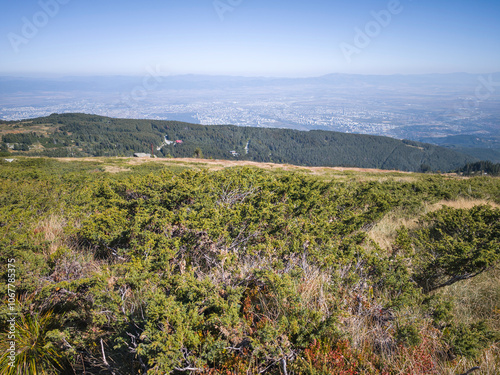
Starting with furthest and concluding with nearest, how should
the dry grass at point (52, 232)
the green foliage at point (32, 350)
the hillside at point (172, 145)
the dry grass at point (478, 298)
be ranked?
the hillside at point (172, 145) < the dry grass at point (52, 232) < the dry grass at point (478, 298) < the green foliage at point (32, 350)

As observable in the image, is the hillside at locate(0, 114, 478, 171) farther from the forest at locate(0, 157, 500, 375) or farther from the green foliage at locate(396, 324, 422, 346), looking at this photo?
the green foliage at locate(396, 324, 422, 346)

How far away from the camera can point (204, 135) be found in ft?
622

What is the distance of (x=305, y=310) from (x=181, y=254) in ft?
6.99

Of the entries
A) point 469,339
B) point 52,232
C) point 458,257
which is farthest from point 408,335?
point 52,232

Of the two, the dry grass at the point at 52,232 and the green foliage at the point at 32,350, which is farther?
the dry grass at the point at 52,232

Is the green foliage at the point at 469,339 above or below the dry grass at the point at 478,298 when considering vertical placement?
above

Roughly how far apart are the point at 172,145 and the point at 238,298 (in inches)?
6776

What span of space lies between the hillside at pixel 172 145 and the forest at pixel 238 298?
444 ft

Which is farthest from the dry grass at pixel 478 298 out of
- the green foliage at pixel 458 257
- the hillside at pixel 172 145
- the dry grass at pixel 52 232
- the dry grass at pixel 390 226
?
the hillside at pixel 172 145

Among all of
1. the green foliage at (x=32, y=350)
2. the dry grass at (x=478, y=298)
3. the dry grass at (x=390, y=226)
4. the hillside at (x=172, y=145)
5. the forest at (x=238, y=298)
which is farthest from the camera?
the hillside at (x=172, y=145)

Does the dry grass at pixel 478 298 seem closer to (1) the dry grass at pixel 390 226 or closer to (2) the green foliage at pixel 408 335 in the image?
(2) the green foliage at pixel 408 335

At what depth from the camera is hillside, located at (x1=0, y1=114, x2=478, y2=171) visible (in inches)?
4980

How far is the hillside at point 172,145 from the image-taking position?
4980 inches

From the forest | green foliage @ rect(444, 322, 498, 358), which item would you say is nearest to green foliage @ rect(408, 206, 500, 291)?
the forest
